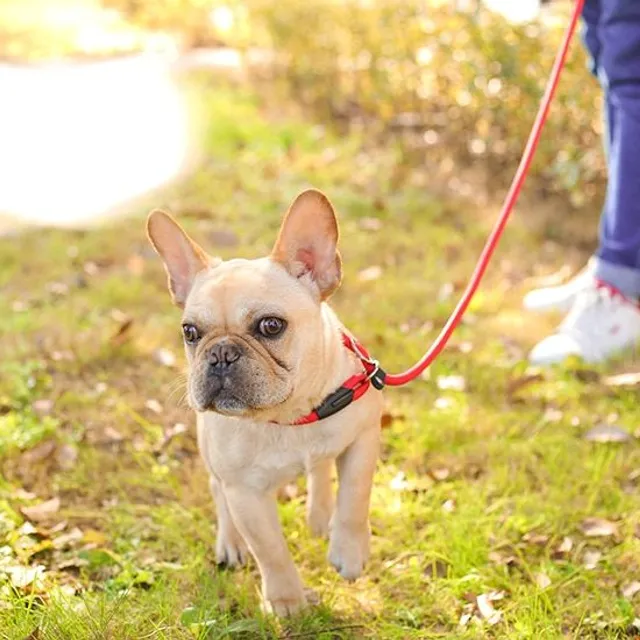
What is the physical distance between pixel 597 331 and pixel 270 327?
1914mm

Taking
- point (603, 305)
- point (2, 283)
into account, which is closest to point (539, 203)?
point (603, 305)

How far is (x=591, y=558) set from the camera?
8.65 ft

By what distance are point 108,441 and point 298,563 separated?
93 centimetres

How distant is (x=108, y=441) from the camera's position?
3.33 m

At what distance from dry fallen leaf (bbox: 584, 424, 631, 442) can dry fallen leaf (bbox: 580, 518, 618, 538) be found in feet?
1.45

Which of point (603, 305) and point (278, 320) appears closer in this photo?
point (278, 320)

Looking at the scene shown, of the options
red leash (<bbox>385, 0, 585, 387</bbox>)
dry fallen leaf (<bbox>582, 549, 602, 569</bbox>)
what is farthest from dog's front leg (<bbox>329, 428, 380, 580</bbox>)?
dry fallen leaf (<bbox>582, 549, 602, 569</bbox>)

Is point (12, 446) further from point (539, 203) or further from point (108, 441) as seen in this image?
point (539, 203)

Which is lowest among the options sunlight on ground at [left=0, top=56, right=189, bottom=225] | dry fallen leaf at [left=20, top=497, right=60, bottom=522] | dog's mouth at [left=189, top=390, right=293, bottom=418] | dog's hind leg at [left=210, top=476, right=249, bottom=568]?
sunlight on ground at [left=0, top=56, right=189, bottom=225]

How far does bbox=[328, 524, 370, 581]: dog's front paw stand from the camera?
245 cm

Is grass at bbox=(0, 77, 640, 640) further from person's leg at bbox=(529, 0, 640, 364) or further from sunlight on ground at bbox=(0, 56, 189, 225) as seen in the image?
sunlight on ground at bbox=(0, 56, 189, 225)

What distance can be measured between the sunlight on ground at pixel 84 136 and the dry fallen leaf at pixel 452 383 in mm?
2675

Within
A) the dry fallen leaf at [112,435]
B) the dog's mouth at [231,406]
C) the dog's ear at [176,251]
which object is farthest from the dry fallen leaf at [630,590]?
the dry fallen leaf at [112,435]

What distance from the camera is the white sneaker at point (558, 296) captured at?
417 centimetres
